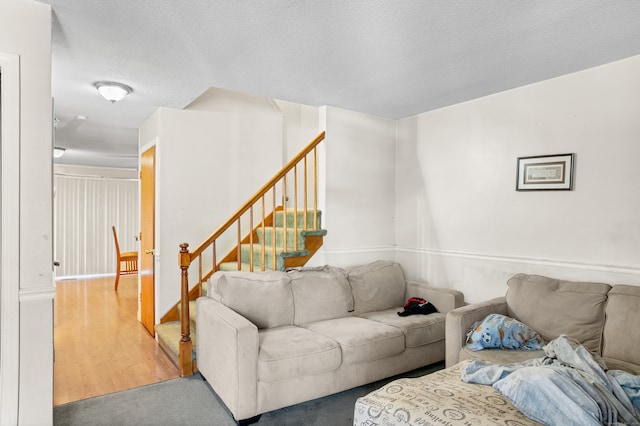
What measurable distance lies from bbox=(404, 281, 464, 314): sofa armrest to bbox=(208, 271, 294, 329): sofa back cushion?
1.30 m

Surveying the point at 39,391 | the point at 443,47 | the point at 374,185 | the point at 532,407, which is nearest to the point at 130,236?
the point at 374,185

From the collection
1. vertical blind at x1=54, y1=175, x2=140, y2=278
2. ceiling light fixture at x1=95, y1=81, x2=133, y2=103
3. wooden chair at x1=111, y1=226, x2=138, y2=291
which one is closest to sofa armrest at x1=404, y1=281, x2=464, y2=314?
ceiling light fixture at x1=95, y1=81, x2=133, y2=103

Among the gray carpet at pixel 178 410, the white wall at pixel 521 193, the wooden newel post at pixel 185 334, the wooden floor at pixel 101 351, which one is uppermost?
the white wall at pixel 521 193

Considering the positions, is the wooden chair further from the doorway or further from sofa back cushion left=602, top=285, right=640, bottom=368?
sofa back cushion left=602, top=285, right=640, bottom=368

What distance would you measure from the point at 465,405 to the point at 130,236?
8.72 metres

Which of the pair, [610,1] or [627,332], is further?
[627,332]

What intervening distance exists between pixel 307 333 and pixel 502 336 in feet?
4.41

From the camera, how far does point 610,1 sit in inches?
75.9

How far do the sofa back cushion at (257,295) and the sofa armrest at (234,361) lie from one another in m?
0.20

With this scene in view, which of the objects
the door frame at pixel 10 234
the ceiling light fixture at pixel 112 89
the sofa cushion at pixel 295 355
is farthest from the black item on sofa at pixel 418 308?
the ceiling light fixture at pixel 112 89

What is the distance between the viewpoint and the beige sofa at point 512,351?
66.5 inches

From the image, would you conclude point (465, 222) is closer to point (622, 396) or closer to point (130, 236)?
point (622, 396)

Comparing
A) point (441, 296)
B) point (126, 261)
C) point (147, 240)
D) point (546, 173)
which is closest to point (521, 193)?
point (546, 173)

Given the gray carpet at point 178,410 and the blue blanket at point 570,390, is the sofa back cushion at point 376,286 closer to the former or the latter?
the gray carpet at point 178,410
